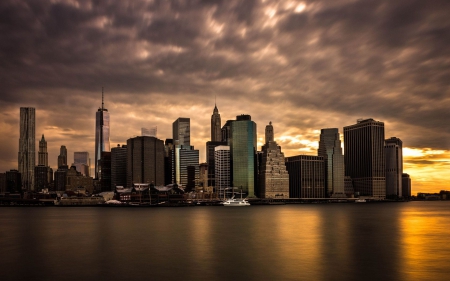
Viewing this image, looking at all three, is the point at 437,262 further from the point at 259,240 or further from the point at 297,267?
the point at 259,240

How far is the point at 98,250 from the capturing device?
248ft

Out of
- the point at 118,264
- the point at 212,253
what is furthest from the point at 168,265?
the point at 212,253

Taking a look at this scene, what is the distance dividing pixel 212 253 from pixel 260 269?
16.3 meters

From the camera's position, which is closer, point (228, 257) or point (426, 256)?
point (228, 257)

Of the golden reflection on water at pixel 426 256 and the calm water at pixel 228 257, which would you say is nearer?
the golden reflection on water at pixel 426 256

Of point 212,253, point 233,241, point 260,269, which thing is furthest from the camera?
point 233,241

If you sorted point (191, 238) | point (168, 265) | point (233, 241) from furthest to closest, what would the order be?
point (191, 238) < point (233, 241) < point (168, 265)

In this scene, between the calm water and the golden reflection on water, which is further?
the calm water

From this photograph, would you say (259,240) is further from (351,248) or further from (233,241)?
(351,248)

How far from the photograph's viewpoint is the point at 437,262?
201 ft

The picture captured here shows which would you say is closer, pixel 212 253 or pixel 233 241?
pixel 212 253

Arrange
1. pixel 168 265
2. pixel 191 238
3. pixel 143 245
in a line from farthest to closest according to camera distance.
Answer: pixel 191 238, pixel 143 245, pixel 168 265

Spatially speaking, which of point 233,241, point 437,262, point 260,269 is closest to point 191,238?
point 233,241

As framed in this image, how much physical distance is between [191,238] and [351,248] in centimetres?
3469
